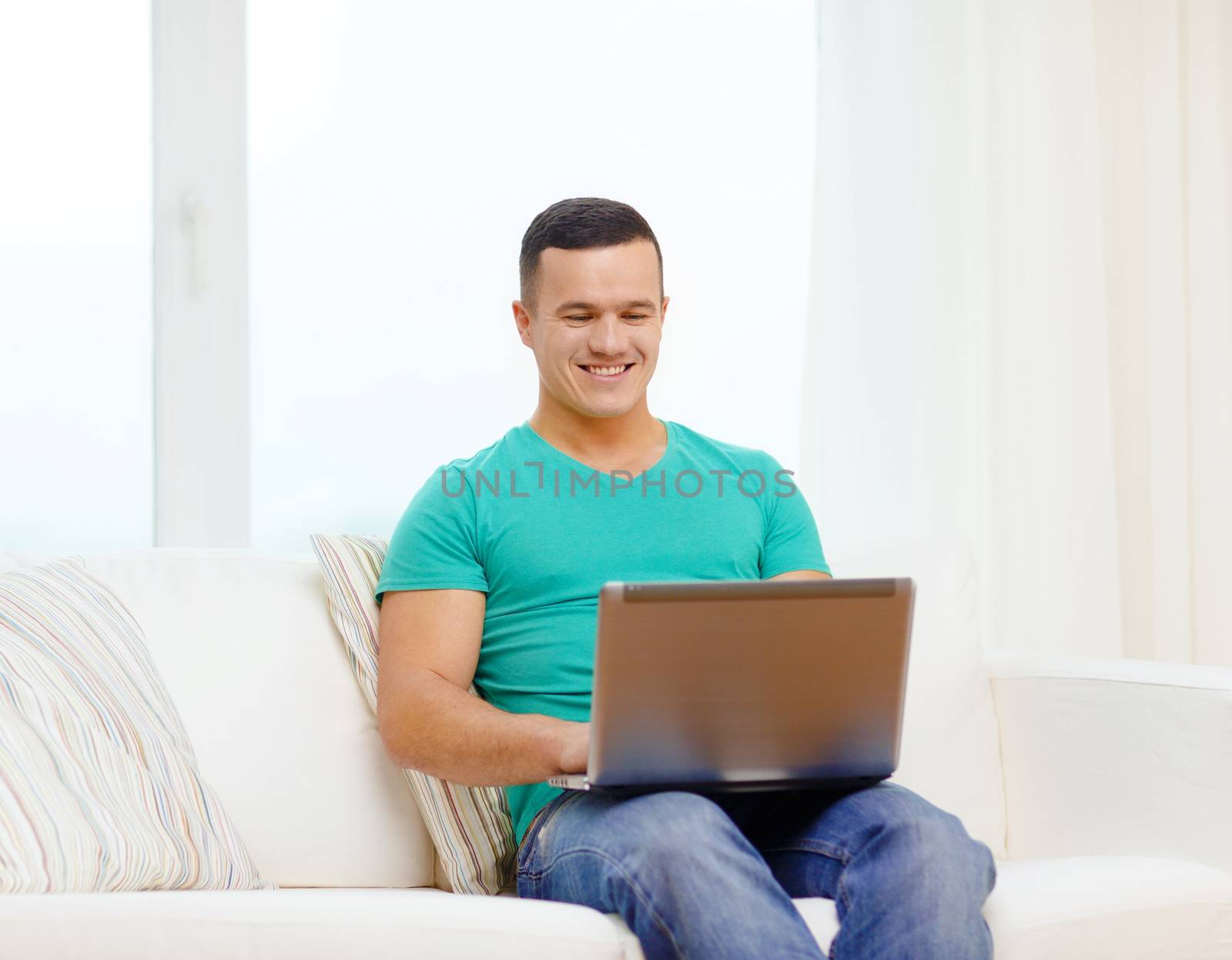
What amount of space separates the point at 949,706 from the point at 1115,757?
243mm

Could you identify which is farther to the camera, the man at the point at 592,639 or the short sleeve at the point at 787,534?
the short sleeve at the point at 787,534

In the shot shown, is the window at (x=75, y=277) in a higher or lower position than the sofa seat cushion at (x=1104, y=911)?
higher

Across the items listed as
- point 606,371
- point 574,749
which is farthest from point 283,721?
point 606,371

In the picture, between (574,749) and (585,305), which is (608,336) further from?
(574,749)

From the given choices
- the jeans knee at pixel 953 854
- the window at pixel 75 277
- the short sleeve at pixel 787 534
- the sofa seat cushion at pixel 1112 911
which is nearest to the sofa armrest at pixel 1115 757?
the sofa seat cushion at pixel 1112 911

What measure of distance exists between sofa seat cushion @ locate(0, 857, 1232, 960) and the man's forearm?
18cm

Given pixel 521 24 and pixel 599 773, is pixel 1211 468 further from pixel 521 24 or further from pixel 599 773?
pixel 599 773

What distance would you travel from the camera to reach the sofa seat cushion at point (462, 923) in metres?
1.12

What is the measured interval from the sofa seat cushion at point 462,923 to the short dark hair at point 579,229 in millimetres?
871

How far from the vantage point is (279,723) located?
167 centimetres

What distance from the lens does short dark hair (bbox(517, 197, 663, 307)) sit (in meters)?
1.74

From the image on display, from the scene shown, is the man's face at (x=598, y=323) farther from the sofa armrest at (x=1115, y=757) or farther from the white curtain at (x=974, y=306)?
the white curtain at (x=974, y=306)

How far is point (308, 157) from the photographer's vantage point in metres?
2.58

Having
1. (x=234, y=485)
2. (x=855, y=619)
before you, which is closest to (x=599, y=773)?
(x=855, y=619)
